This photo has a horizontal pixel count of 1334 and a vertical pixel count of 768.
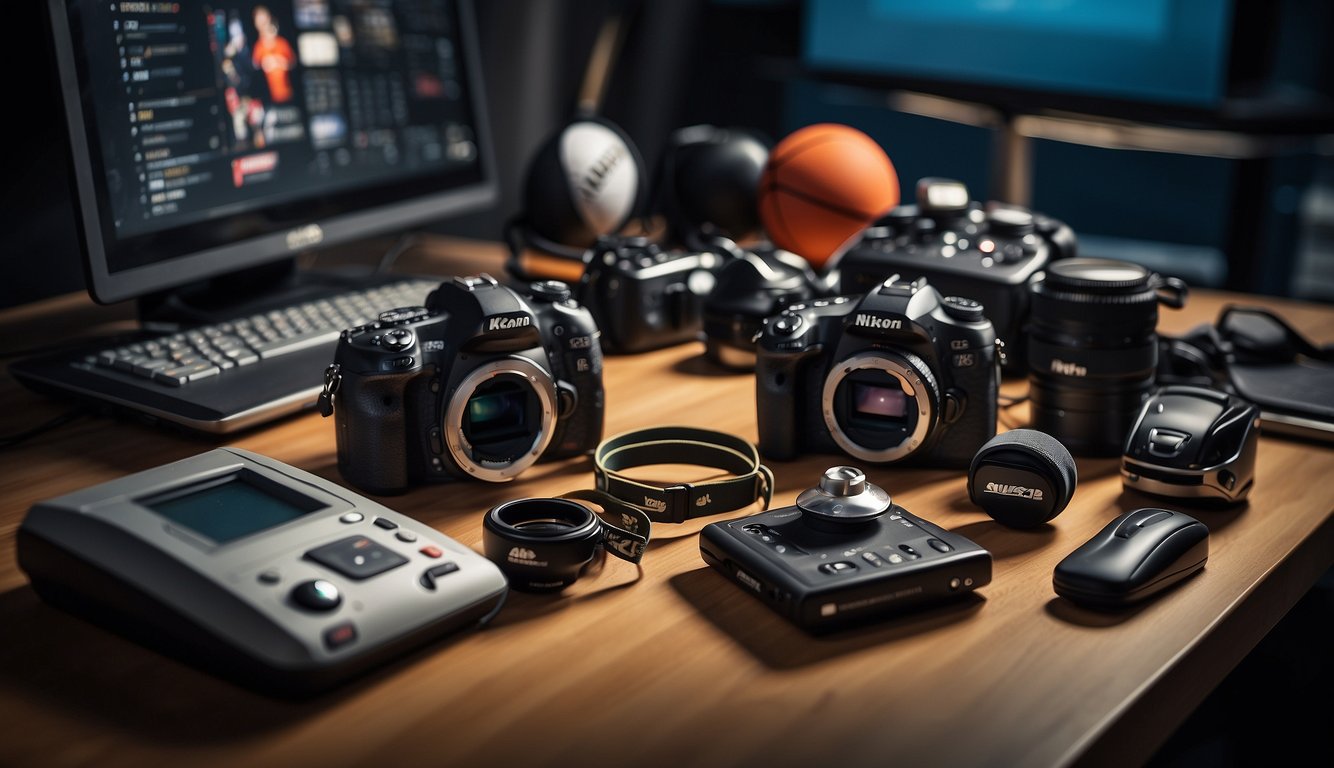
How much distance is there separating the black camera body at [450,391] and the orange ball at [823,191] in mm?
622

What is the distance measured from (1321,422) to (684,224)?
0.88 metres

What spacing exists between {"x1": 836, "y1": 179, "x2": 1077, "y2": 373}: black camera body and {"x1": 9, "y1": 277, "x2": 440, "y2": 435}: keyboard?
1.95 ft

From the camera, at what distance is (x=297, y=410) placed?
1245 mm

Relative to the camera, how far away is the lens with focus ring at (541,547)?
35.7 inches

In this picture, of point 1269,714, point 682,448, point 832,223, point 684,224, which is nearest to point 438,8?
point 684,224

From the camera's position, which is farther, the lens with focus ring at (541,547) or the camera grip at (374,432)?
the camera grip at (374,432)

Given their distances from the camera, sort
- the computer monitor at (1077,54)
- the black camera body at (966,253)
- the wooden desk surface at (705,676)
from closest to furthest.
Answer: the wooden desk surface at (705,676) < the black camera body at (966,253) < the computer monitor at (1077,54)

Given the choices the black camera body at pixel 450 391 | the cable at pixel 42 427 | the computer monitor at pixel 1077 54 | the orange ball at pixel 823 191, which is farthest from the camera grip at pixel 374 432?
the computer monitor at pixel 1077 54

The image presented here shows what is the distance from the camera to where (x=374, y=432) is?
1061mm

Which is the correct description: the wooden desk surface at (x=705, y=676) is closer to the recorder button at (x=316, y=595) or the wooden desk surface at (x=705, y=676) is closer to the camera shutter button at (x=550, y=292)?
the recorder button at (x=316, y=595)

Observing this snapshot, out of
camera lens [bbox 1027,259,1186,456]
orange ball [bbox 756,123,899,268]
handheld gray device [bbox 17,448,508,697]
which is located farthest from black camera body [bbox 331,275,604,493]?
orange ball [bbox 756,123,899,268]

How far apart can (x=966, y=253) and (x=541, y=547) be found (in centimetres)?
69

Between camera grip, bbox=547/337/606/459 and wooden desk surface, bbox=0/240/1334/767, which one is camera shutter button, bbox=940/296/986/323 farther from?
camera grip, bbox=547/337/606/459

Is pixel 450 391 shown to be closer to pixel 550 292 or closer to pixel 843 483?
pixel 550 292
